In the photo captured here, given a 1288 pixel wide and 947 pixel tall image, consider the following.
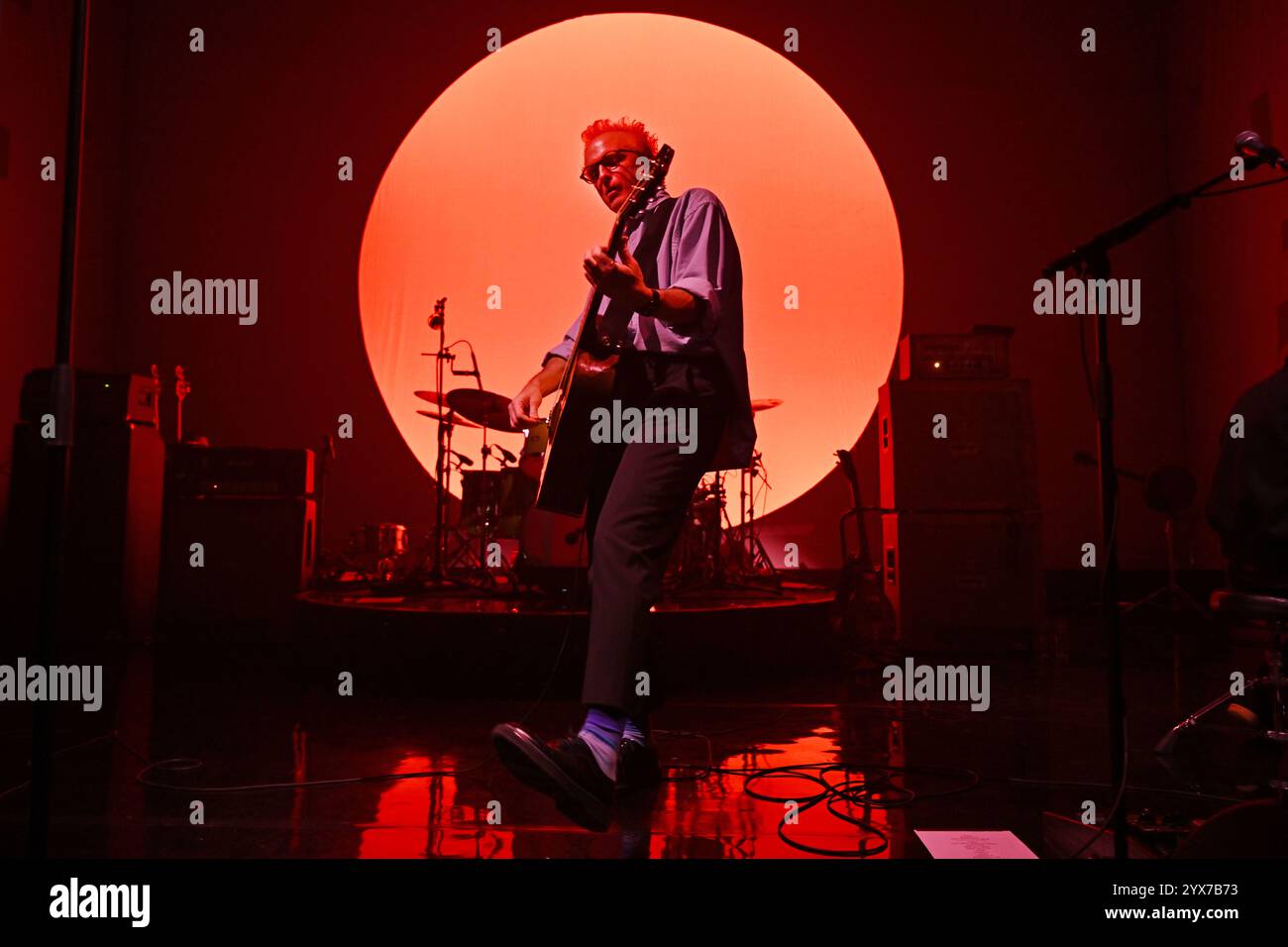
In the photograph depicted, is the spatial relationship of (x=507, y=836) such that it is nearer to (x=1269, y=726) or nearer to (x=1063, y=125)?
(x=1269, y=726)

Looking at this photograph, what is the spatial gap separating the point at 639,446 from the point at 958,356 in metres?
2.81

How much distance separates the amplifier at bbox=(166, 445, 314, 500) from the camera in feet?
14.5

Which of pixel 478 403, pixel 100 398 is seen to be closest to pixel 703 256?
pixel 478 403

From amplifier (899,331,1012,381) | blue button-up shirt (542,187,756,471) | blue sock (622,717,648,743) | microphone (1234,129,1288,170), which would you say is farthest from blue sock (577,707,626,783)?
amplifier (899,331,1012,381)

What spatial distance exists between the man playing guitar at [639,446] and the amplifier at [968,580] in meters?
2.30

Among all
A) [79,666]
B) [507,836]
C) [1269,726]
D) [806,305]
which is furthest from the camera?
[806,305]

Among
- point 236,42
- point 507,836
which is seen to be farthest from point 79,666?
point 236,42

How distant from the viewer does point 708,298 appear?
74.3 inches

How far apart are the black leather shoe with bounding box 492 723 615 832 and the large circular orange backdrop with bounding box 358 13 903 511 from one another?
174 inches

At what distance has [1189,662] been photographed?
386 cm

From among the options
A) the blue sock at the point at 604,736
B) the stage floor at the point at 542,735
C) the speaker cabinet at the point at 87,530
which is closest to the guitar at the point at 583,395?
the blue sock at the point at 604,736

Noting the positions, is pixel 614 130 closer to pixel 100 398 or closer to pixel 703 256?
pixel 703 256
